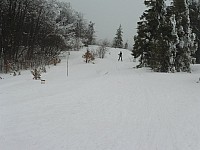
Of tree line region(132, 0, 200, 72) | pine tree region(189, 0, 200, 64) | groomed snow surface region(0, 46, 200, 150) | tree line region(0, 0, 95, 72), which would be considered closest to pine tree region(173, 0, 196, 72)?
tree line region(132, 0, 200, 72)

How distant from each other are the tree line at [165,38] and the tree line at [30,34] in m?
9.37

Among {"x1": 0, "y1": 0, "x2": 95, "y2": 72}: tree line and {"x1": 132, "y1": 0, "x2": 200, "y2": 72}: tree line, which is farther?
{"x1": 0, "y1": 0, "x2": 95, "y2": 72}: tree line

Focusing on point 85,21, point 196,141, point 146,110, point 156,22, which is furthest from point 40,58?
point 85,21

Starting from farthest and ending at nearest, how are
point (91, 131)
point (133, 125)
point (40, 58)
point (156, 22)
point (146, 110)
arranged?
point (40, 58)
point (156, 22)
point (146, 110)
point (133, 125)
point (91, 131)

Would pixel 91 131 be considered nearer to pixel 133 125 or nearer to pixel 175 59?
pixel 133 125

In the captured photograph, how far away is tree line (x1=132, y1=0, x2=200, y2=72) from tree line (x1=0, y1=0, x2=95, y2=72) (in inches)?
369

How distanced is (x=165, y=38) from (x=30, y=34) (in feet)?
44.8

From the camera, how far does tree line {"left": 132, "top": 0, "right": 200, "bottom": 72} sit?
75.5 ft

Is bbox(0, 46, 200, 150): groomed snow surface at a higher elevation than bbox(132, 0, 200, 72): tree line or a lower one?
lower

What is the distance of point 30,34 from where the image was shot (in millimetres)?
30062

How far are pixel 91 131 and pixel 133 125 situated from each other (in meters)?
1.21

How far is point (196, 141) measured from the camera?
6.64m

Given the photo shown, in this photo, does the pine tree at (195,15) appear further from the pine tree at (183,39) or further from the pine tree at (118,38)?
the pine tree at (118,38)

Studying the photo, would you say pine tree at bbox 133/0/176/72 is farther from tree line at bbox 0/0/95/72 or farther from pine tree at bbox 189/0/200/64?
pine tree at bbox 189/0/200/64
